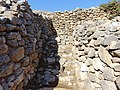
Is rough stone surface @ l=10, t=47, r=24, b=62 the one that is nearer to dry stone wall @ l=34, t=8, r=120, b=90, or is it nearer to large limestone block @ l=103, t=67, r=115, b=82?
dry stone wall @ l=34, t=8, r=120, b=90

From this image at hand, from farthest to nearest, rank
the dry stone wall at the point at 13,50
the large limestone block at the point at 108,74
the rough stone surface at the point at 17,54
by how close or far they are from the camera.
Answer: the rough stone surface at the point at 17,54, the large limestone block at the point at 108,74, the dry stone wall at the point at 13,50

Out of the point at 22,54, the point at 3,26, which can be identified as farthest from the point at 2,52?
the point at 22,54

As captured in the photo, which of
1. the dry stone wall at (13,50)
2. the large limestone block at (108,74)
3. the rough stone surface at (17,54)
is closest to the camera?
the dry stone wall at (13,50)

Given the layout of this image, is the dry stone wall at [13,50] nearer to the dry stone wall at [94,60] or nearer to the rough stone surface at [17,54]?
the rough stone surface at [17,54]

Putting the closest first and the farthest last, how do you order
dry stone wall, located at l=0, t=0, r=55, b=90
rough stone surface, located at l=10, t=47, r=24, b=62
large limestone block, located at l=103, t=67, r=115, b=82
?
dry stone wall, located at l=0, t=0, r=55, b=90 < large limestone block, located at l=103, t=67, r=115, b=82 < rough stone surface, located at l=10, t=47, r=24, b=62

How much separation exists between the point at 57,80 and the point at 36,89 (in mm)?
663

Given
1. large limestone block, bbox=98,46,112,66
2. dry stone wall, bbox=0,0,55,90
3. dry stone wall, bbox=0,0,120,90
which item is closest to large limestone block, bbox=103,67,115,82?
dry stone wall, bbox=0,0,120,90

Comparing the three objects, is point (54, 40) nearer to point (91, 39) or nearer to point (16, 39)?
point (91, 39)

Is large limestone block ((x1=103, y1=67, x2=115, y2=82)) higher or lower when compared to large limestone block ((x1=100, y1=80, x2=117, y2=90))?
higher

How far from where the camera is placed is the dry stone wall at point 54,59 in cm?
369

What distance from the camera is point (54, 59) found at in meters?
6.15

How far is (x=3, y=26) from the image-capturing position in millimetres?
3617

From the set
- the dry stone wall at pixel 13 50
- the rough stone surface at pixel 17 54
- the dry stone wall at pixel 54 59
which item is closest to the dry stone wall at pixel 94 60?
the dry stone wall at pixel 54 59

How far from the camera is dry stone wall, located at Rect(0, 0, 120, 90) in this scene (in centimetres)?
Answer: 369
